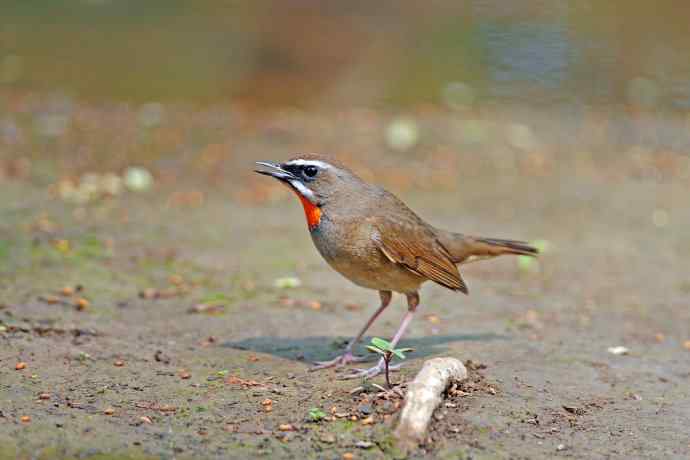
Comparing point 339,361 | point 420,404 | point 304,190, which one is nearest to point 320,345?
point 339,361

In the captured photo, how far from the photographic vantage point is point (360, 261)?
21.2 feet

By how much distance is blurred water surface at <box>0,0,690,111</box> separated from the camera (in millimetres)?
14828

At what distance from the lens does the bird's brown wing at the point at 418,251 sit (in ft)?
21.5

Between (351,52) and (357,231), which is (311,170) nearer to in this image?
(357,231)

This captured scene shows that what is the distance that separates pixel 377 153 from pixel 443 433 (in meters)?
7.41

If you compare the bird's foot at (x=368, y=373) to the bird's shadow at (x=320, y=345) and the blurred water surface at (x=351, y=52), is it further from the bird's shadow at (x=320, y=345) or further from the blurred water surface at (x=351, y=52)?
the blurred water surface at (x=351, y=52)

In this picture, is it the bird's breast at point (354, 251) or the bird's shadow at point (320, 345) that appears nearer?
the bird's breast at point (354, 251)

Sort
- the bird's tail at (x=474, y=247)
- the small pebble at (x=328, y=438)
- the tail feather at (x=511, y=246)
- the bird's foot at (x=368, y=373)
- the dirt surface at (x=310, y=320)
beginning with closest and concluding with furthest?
the small pebble at (x=328, y=438)
the dirt surface at (x=310, y=320)
the bird's foot at (x=368, y=373)
the bird's tail at (x=474, y=247)
the tail feather at (x=511, y=246)

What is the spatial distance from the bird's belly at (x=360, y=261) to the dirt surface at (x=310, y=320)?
61cm

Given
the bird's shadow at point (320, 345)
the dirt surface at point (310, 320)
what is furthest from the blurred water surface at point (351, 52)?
the bird's shadow at point (320, 345)

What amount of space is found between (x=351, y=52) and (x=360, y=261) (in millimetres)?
11271

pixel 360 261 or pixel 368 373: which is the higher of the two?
pixel 360 261

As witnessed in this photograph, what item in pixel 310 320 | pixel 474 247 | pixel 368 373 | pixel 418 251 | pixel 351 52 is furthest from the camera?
pixel 351 52

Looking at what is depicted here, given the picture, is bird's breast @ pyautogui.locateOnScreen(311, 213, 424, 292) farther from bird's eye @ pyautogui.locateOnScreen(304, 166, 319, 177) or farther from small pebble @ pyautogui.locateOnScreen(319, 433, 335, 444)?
small pebble @ pyautogui.locateOnScreen(319, 433, 335, 444)
